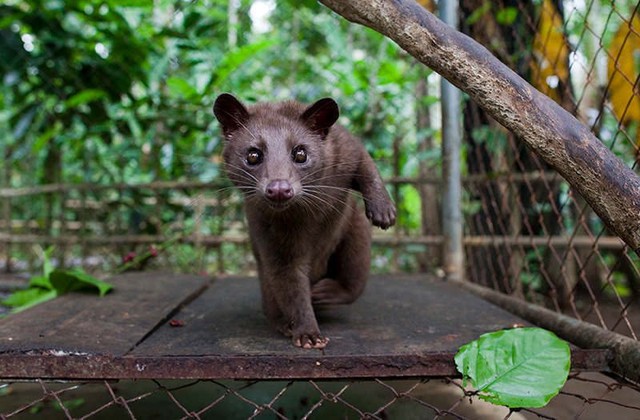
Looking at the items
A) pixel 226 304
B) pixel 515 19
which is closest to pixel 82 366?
pixel 226 304

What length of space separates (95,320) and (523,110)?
1916mm

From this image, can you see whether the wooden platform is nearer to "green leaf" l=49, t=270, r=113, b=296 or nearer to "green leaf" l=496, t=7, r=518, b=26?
"green leaf" l=49, t=270, r=113, b=296

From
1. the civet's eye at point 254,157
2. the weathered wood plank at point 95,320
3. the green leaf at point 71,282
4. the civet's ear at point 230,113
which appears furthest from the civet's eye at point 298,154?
the green leaf at point 71,282

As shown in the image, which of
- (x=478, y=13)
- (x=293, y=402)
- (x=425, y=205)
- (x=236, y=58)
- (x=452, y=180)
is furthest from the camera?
(x=425, y=205)

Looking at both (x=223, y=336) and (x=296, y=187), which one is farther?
(x=223, y=336)

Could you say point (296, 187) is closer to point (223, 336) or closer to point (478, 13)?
point (223, 336)

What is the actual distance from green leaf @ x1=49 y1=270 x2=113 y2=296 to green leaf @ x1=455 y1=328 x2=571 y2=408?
201 cm

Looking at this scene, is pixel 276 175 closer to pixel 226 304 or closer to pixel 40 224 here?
pixel 226 304

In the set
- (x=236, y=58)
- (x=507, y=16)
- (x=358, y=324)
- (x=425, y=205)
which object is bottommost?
(x=358, y=324)

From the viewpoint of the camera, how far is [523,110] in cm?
174

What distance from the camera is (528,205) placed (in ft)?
15.6

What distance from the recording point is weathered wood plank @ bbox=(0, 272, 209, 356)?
201 cm

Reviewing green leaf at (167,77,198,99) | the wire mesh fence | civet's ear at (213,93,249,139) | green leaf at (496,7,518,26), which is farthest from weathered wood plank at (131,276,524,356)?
green leaf at (496,7,518,26)

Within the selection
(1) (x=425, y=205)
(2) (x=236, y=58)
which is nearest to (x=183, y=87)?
(2) (x=236, y=58)
